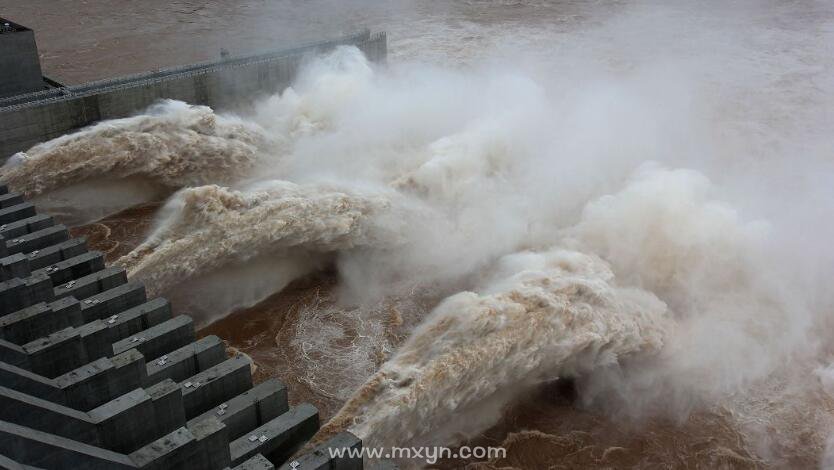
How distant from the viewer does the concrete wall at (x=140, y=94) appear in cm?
1770

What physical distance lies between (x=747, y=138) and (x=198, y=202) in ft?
49.9

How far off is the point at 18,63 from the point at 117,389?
1313cm

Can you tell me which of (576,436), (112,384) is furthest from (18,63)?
(576,436)

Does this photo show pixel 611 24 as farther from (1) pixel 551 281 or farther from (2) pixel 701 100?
(1) pixel 551 281

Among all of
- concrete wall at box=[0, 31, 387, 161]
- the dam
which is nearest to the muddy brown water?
the dam

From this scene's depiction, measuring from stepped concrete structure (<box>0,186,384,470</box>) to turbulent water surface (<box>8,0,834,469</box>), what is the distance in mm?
1207

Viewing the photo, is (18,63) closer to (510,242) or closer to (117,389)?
(117,389)

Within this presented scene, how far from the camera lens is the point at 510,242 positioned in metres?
15.7

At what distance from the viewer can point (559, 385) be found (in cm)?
1209

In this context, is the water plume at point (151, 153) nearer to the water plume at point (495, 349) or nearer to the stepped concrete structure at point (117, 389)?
the stepped concrete structure at point (117, 389)

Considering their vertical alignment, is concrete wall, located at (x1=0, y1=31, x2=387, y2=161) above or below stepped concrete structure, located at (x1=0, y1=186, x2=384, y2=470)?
above

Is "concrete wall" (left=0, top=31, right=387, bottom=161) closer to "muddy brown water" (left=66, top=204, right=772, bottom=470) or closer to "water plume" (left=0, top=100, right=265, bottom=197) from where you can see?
"water plume" (left=0, top=100, right=265, bottom=197)

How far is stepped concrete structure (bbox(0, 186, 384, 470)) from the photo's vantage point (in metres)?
8.05

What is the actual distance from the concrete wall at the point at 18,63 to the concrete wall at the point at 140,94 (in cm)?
91
